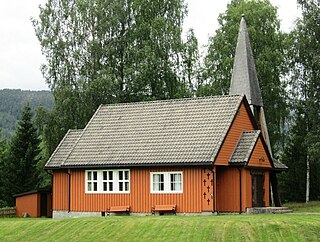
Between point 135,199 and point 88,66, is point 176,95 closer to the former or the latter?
point 88,66

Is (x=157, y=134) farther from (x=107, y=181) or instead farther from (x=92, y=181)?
(x=92, y=181)

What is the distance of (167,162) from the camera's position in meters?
33.5

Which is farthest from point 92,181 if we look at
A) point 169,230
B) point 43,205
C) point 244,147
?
point 169,230

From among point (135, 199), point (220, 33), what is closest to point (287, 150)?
point (220, 33)

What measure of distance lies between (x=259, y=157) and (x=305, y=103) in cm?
1282

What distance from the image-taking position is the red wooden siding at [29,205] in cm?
4025

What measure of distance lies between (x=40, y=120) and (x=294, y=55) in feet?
62.1

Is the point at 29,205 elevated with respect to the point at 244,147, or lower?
lower

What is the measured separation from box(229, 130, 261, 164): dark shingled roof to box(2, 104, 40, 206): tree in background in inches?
774

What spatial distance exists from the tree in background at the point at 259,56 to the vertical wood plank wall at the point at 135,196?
1860 centimetres

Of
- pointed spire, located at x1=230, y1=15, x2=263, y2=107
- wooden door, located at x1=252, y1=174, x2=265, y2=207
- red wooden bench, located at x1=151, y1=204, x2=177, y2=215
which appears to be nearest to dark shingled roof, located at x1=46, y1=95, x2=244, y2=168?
red wooden bench, located at x1=151, y1=204, x2=177, y2=215

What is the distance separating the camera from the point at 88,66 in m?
49.3

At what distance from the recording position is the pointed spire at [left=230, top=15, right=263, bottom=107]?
40.9m

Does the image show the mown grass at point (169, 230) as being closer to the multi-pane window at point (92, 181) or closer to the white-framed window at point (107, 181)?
the white-framed window at point (107, 181)
